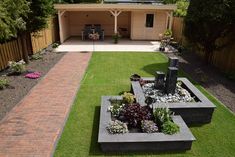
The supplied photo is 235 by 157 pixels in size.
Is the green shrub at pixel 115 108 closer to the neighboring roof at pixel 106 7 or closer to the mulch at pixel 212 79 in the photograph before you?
the mulch at pixel 212 79

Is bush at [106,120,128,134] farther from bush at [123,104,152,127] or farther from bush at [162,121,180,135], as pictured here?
bush at [162,121,180,135]

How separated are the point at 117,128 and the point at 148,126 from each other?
0.80 m

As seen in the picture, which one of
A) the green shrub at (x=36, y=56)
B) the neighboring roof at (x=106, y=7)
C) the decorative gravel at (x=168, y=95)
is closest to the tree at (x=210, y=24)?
the decorative gravel at (x=168, y=95)

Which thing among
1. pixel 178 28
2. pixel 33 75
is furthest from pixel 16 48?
pixel 178 28

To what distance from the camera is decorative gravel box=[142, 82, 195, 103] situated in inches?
267

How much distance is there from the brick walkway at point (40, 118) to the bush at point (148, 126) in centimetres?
230

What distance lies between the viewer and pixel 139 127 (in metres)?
5.72

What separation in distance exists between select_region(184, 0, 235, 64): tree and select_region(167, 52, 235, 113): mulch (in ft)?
2.96

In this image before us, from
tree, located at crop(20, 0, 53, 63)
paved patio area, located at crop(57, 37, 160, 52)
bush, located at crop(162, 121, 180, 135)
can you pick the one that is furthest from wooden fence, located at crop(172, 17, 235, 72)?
tree, located at crop(20, 0, 53, 63)

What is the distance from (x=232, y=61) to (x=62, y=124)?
8.68 meters

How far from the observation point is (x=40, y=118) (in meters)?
6.61

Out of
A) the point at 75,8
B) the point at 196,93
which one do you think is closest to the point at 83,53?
the point at 75,8

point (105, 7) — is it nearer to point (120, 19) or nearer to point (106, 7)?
point (106, 7)

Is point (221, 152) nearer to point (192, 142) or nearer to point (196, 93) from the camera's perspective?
point (192, 142)
